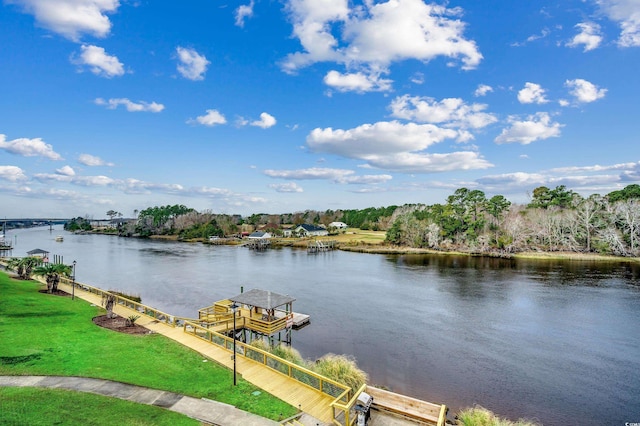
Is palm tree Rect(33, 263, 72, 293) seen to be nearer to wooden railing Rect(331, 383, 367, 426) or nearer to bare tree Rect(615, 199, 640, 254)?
wooden railing Rect(331, 383, 367, 426)

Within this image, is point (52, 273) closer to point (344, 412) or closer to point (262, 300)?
point (262, 300)

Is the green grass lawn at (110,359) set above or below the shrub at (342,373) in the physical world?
above

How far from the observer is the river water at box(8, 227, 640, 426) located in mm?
16859

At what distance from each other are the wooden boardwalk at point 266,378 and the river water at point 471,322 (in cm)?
642

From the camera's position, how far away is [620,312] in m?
28.4

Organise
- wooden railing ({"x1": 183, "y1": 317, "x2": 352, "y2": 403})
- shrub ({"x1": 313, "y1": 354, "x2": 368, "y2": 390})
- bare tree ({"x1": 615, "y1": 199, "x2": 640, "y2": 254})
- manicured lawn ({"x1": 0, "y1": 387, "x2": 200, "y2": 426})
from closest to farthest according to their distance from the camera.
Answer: manicured lawn ({"x1": 0, "y1": 387, "x2": 200, "y2": 426})
wooden railing ({"x1": 183, "y1": 317, "x2": 352, "y2": 403})
shrub ({"x1": 313, "y1": 354, "x2": 368, "y2": 390})
bare tree ({"x1": 615, "y1": 199, "x2": 640, "y2": 254})

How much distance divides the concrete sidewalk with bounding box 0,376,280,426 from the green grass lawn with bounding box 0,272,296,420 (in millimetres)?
336

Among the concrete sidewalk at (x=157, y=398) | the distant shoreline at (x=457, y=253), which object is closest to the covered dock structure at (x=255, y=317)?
the concrete sidewalk at (x=157, y=398)

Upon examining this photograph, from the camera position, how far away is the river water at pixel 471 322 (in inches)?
664

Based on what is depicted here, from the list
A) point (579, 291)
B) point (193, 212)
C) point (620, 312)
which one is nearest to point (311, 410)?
point (620, 312)

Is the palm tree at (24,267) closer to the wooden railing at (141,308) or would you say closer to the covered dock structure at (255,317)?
the wooden railing at (141,308)

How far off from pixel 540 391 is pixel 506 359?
11.5 ft

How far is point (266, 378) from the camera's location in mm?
14016

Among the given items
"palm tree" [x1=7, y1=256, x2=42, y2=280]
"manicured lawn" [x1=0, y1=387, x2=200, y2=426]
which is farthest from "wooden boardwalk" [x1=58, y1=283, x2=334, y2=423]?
"palm tree" [x1=7, y1=256, x2=42, y2=280]
